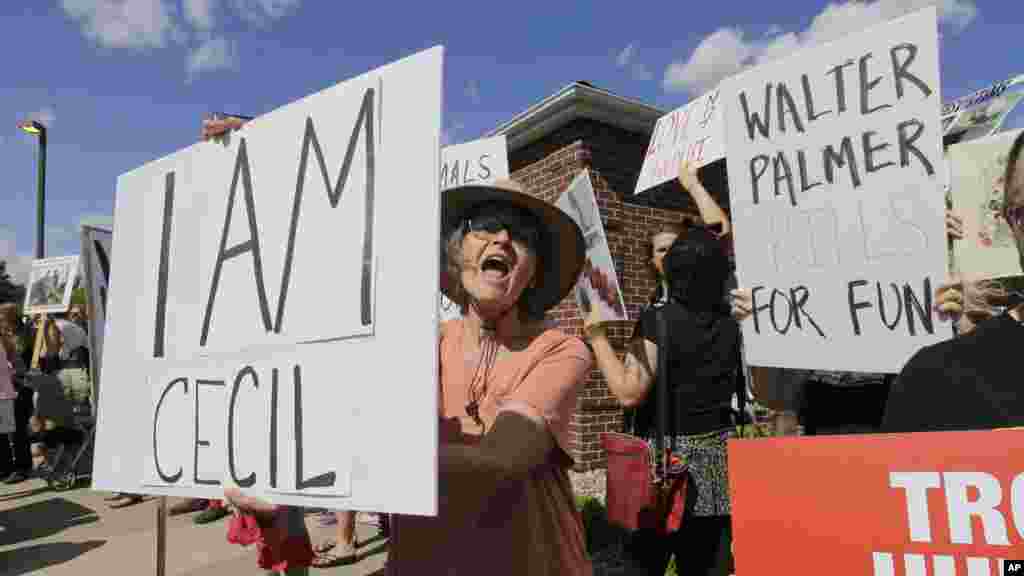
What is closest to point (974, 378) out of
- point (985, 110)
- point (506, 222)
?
point (506, 222)

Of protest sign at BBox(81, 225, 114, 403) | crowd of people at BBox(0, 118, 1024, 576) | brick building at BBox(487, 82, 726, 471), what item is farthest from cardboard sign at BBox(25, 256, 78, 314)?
crowd of people at BBox(0, 118, 1024, 576)

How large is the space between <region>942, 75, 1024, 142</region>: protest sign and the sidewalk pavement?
3.87 metres

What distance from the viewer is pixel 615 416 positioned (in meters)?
6.19

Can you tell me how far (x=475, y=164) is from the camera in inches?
143

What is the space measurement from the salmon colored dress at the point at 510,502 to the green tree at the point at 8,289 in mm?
43648

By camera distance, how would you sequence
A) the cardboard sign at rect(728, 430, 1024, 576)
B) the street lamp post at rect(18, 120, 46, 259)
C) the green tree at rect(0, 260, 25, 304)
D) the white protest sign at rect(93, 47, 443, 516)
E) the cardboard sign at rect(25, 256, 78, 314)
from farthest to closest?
the green tree at rect(0, 260, 25, 304) → the street lamp post at rect(18, 120, 46, 259) → the cardboard sign at rect(25, 256, 78, 314) → the white protest sign at rect(93, 47, 443, 516) → the cardboard sign at rect(728, 430, 1024, 576)

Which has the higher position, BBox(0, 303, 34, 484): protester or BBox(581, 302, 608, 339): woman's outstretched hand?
BBox(581, 302, 608, 339): woman's outstretched hand

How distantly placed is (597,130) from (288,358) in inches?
214

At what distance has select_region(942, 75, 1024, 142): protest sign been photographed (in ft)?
9.39

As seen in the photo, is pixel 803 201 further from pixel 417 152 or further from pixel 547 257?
pixel 417 152

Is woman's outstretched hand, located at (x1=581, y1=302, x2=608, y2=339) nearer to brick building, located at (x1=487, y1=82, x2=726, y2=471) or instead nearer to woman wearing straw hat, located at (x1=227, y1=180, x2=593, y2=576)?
woman wearing straw hat, located at (x1=227, y1=180, x2=593, y2=576)

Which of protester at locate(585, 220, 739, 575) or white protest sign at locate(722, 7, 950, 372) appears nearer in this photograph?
white protest sign at locate(722, 7, 950, 372)

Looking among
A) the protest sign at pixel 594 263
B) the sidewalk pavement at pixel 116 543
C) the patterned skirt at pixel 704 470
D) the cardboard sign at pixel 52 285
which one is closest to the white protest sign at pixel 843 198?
the patterned skirt at pixel 704 470

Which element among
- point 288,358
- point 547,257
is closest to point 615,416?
point 547,257
